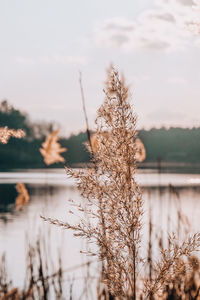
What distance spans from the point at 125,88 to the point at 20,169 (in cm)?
8507

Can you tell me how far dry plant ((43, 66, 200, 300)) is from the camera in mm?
1354

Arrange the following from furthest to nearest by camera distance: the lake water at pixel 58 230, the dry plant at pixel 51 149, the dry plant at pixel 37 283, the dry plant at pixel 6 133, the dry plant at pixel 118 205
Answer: the lake water at pixel 58 230 < the dry plant at pixel 51 149 < the dry plant at pixel 37 283 < the dry plant at pixel 6 133 < the dry plant at pixel 118 205

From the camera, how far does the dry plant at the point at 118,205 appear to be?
135cm

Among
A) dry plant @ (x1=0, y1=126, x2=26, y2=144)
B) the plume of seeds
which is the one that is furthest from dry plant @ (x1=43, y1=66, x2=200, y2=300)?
dry plant @ (x1=0, y1=126, x2=26, y2=144)

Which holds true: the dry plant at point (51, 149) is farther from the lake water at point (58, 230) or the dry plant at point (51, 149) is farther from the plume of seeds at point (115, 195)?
the plume of seeds at point (115, 195)

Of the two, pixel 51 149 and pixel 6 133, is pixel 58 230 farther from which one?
pixel 6 133

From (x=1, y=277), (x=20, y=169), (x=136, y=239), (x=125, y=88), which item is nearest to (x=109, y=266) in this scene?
(x=136, y=239)

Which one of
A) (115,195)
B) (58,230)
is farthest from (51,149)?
(58,230)

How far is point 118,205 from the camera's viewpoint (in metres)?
1.37

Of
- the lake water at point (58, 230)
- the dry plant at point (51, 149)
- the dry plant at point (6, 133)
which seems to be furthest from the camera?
the lake water at point (58, 230)

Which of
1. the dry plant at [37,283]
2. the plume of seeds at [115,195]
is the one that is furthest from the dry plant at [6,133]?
the dry plant at [37,283]

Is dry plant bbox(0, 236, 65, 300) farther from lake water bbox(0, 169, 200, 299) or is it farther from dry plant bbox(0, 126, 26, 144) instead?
dry plant bbox(0, 126, 26, 144)

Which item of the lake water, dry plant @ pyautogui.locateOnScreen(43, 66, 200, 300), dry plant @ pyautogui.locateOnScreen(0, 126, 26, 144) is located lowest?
the lake water

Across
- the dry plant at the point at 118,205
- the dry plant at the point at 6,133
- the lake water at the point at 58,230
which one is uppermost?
the dry plant at the point at 6,133
